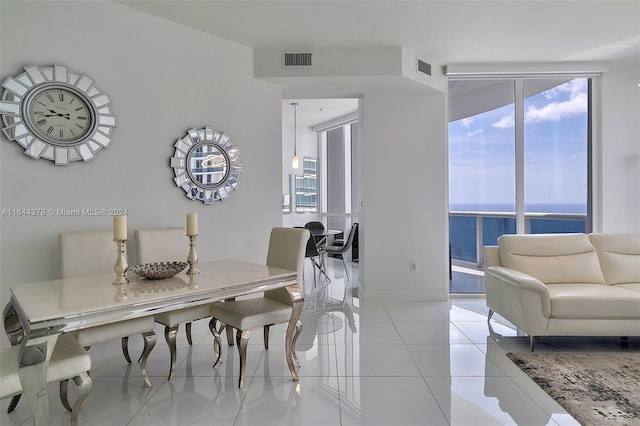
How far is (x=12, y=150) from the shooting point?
8.24ft

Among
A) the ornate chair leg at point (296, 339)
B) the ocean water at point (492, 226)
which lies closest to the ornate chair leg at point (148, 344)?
the ornate chair leg at point (296, 339)

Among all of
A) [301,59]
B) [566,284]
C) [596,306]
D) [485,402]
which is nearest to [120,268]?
[485,402]

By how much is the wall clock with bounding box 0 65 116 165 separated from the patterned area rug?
3.75 metres

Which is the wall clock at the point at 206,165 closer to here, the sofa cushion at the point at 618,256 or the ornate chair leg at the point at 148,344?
the ornate chair leg at the point at 148,344

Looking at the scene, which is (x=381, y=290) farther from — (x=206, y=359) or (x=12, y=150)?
(x=12, y=150)

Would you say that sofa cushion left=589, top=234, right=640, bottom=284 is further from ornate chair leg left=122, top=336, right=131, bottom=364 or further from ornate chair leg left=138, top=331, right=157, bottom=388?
ornate chair leg left=122, top=336, right=131, bottom=364

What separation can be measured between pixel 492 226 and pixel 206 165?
371 cm

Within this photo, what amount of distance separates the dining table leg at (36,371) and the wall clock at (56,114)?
1.66 meters

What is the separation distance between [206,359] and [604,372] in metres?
2.96

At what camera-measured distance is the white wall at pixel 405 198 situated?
455 cm

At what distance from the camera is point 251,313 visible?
2.46 metres

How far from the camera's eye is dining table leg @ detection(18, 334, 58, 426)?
151cm

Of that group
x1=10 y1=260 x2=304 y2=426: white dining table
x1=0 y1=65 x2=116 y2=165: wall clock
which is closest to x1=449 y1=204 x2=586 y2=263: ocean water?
x1=10 y1=260 x2=304 y2=426: white dining table

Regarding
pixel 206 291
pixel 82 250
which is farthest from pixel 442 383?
pixel 82 250
